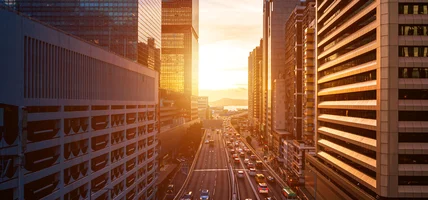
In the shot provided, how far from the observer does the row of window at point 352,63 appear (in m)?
38.4

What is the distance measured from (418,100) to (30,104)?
3457 cm

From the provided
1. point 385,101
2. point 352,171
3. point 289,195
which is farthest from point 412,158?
point 289,195

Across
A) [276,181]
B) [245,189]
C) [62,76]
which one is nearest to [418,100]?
[62,76]

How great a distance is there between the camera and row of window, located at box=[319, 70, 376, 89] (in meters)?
38.3

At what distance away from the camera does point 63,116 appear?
31.4 metres

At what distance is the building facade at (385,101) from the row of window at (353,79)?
112 mm

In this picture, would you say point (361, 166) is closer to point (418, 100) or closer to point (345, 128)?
point (345, 128)

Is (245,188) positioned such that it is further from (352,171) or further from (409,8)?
(409,8)

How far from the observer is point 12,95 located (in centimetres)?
2431

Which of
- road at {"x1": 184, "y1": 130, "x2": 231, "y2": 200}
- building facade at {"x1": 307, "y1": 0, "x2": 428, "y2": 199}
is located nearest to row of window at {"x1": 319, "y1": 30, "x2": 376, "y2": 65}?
building facade at {"x1": 307, "y1": 0, "x2": 428, "y2": 199}

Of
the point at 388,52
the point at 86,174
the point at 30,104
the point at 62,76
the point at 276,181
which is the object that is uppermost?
the point at 388,52

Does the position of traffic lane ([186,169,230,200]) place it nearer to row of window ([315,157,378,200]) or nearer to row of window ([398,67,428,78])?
row of window ([315,157,378,200])

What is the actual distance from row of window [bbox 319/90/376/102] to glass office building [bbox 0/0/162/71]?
6648 cm

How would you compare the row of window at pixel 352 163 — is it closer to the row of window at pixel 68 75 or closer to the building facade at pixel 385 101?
the building facade at pixel 385 101
